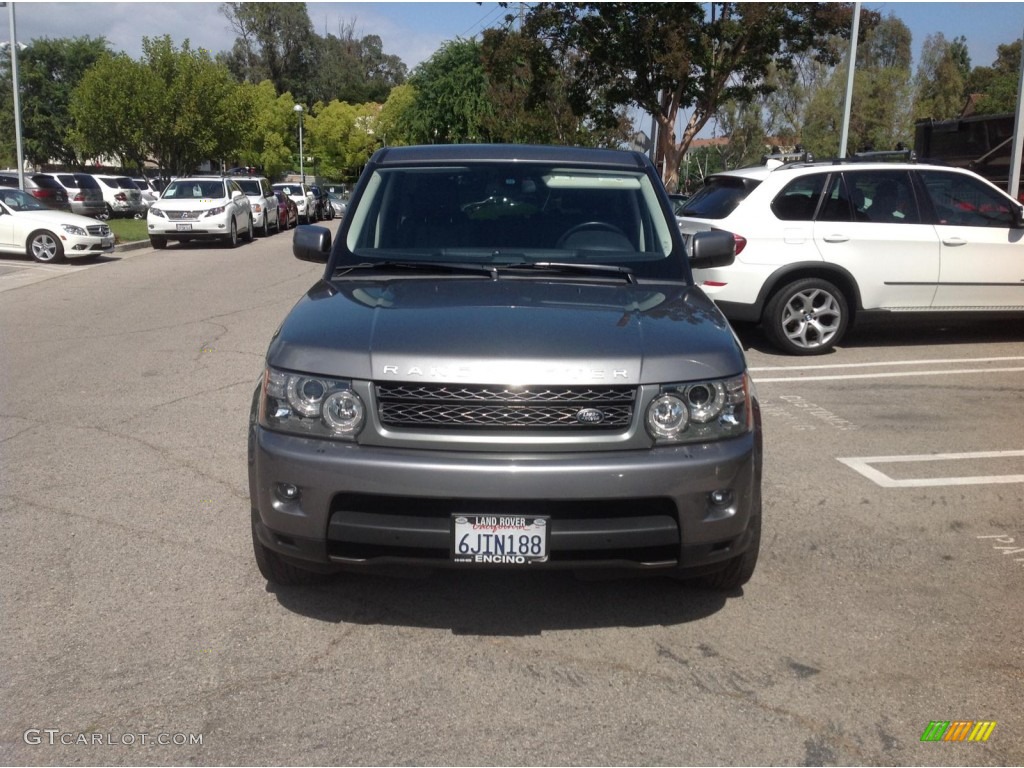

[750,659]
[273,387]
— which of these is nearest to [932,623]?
[750,659]

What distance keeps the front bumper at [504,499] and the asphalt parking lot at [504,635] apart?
1.07ft

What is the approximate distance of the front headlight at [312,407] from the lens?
3.54 m

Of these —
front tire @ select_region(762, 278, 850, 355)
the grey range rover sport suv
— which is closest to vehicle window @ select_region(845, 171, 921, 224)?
front tire @ select_region(762, 278, 850, 355)

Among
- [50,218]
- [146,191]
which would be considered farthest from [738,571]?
[146,191]

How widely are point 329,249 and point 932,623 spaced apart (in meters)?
3.24

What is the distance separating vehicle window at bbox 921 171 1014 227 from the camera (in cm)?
971

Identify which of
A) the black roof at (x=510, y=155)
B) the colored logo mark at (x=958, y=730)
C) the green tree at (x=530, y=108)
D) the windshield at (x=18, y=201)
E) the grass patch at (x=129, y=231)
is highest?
the green tree at (x=530, y=108)

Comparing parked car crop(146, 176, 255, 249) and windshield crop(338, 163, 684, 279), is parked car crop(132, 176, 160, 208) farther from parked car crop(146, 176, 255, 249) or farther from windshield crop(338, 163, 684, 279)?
windshield crop(338, 163, 684, 279)

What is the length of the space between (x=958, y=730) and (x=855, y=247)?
6.94m

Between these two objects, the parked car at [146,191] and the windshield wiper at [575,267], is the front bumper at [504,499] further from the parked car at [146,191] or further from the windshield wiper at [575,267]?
the parked car at [146,191]

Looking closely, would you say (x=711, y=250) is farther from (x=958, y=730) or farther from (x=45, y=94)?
(x=45, y=94)

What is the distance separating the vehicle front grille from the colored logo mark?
1380 millimetres

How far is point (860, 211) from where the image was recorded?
31.5 ft

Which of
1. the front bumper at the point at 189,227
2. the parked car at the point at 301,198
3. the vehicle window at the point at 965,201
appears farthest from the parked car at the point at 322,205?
the vehicle window at the point at 965,201
